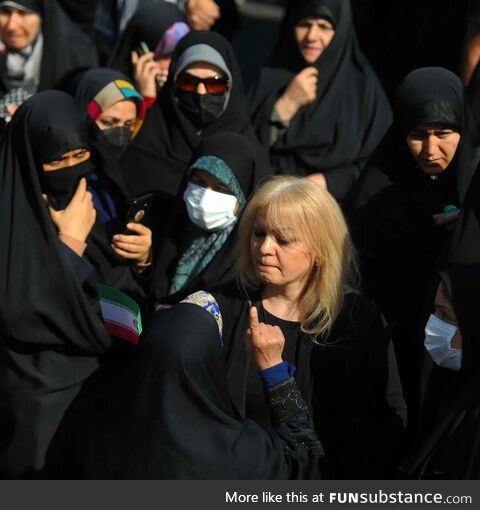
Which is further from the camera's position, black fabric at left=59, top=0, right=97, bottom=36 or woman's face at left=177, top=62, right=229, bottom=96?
black fabric at left=59, top=0, right=97, bottom=36

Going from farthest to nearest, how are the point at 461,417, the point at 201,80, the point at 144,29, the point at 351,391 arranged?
1. the point at 144,29
2. the point at 201,80
3. the point at 351,391
4. the point at 461,417

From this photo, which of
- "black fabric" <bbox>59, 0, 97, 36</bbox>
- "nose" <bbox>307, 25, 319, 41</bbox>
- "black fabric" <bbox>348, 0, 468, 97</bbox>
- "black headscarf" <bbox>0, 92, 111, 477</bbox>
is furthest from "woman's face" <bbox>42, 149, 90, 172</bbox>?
"black fabric" <bbox>59, 0, 97, 36</bbox>

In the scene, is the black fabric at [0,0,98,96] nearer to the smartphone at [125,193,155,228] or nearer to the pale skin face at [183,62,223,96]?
the pale skin face at [183,62,223,96]

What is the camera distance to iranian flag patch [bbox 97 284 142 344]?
456cm

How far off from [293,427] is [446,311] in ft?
1.97

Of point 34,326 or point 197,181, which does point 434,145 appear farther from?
Answer: point 34,326

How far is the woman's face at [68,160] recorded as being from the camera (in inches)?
201

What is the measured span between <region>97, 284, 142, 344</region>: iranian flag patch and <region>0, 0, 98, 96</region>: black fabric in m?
2.51

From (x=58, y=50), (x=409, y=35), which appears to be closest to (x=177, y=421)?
(x=58, y=50)

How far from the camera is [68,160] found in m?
5.17

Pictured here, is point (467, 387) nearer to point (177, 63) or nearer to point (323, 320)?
point (323, 320)

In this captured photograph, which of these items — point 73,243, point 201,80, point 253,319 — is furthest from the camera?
point 201,80

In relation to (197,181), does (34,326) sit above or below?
below
